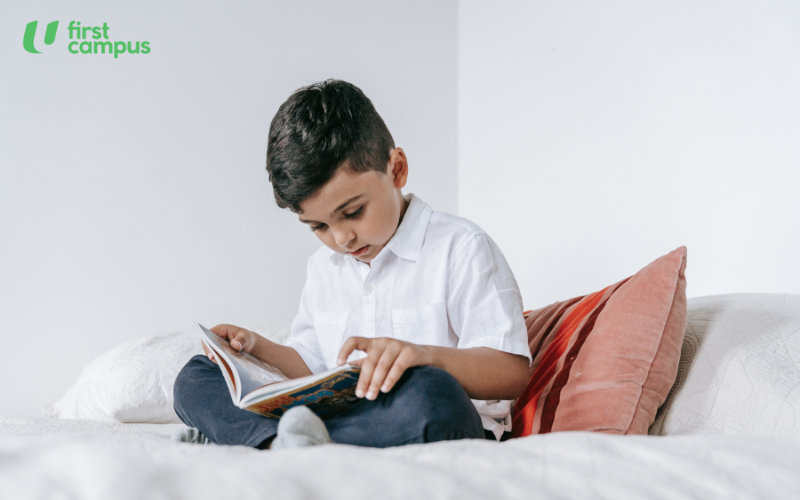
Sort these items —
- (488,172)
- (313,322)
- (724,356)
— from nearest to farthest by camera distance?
1. (724,356)
2. (313,322)
3. (488,172)

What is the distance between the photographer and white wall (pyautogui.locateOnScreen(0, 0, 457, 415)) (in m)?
1.54

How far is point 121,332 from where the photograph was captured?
1.64 meters

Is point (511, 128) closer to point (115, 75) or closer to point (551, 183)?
point (551, 183)

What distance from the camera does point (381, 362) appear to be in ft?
1.87

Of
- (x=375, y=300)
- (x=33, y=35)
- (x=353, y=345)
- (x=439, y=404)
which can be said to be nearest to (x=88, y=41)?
(x=33, y=35)

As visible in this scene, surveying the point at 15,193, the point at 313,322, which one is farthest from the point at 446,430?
the point at 15,193

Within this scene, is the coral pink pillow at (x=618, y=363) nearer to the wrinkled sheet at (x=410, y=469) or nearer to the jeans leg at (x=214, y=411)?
the wrinkled sheet at (x=410, y=469)

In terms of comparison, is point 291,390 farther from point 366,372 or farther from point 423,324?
point 423,324

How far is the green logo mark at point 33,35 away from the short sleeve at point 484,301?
4.54ft

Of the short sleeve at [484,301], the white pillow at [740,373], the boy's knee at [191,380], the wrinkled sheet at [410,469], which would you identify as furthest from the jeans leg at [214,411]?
the white pillow at [740,373]

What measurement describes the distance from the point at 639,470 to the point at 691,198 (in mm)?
940

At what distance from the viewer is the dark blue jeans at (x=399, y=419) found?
21.7 inches

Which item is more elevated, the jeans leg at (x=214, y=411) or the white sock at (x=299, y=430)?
the white sock at (x=299, y=430)

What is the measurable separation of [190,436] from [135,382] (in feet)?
1.65
